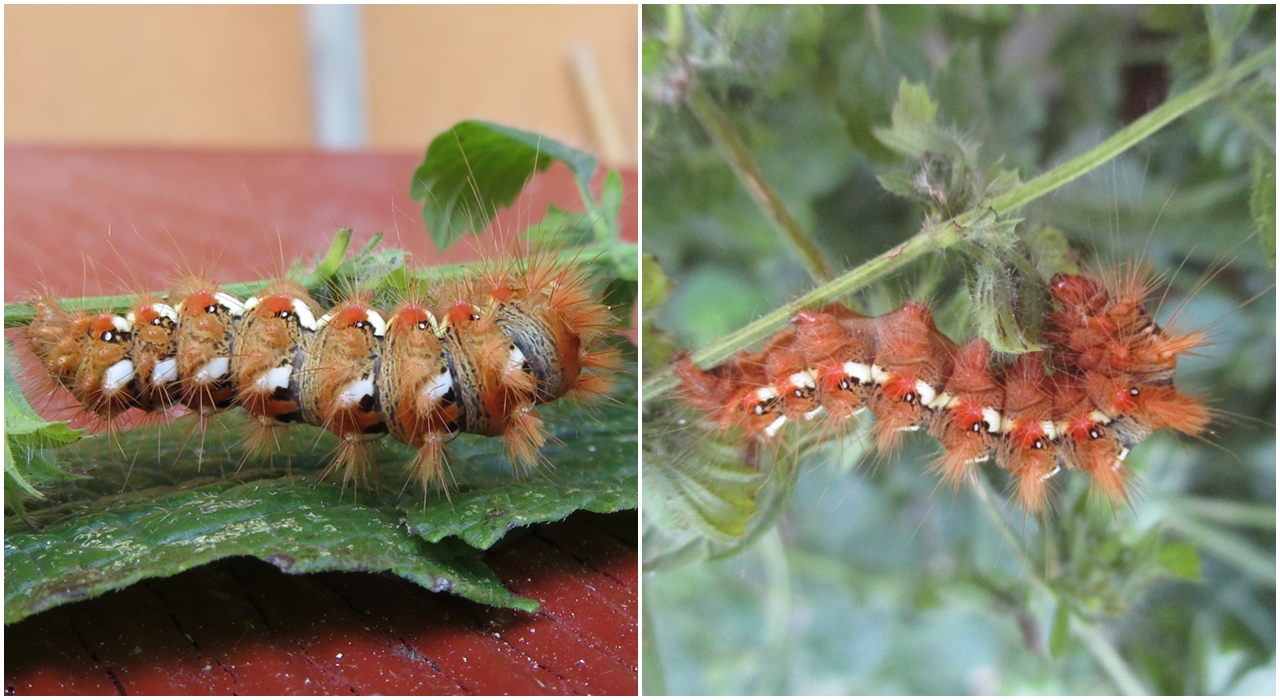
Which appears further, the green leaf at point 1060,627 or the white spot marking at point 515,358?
the green leaf at point 1060,627

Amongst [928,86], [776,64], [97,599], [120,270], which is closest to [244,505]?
[97,599]

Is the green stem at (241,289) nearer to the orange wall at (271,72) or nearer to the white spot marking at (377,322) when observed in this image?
the white spot marking at (377,322)

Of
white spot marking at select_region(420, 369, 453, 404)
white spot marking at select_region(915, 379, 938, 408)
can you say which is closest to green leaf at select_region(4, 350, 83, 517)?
white spot marking at select_region(420, 369, 453, 404)

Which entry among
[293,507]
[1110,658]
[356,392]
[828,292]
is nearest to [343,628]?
[293,507]

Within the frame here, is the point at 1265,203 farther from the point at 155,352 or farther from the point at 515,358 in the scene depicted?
the point at 155,352

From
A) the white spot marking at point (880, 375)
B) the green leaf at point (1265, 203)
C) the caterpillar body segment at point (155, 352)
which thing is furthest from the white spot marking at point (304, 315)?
the green leaf at point (1265, 203)

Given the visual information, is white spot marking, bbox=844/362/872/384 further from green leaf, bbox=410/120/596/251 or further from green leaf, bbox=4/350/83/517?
green leaf, bbox=4/350/83/517

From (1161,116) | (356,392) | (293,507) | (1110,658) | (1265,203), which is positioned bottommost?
(1110,658)
